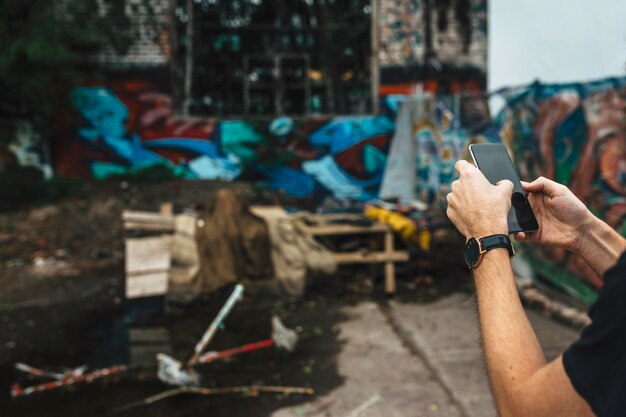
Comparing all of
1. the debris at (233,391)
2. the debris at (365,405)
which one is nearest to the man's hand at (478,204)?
the debris at (365,405)

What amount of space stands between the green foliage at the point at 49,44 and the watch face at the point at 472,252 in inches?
357

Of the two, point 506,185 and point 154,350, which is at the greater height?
point 506,185

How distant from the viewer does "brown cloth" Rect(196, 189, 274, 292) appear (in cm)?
567

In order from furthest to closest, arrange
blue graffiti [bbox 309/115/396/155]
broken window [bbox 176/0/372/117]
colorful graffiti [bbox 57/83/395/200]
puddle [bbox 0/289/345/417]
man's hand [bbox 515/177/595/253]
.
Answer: broken window [bbox 176/0/372/117]
blue graffiti [bbox 309/115/396/155]
colorful graffiti [bbox 57/83/395/200]
puddle [bbox 0/289/345/417]
man's hand [bbox 515/177/595/253]

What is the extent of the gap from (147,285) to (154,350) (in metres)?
1.19

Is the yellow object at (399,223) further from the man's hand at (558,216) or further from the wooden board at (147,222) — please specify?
the man's hand at (558,216)

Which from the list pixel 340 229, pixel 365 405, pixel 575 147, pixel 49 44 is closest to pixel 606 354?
pixel 365 405

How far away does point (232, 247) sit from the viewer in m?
5.79

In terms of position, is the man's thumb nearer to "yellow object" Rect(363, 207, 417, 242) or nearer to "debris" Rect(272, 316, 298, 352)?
"debris" Rect(272, 316, 298, 352)

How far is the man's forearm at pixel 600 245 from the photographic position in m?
1.37

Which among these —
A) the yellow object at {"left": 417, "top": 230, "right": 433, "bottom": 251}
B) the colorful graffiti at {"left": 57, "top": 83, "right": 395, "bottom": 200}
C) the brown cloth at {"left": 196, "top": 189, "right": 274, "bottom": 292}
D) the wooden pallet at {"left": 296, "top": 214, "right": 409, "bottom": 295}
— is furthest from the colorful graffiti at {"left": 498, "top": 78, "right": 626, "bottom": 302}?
the colorful graffiti at {"left": 57, "top": 83, "right": 395, "bottom": 200}

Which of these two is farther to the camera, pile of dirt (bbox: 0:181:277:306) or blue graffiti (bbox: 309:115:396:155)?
blue graffiti (bbox: 309:115:396:155)

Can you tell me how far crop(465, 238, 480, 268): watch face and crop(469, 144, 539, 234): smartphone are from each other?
0.36ft

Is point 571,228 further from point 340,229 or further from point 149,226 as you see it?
point 149,226
